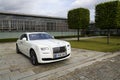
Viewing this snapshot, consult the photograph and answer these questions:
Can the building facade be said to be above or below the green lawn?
above

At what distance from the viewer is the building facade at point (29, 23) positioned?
21641 millimetres

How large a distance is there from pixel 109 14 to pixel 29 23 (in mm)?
16313

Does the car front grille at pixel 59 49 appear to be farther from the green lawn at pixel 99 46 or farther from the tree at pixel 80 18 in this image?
the tree at pixel 80 18

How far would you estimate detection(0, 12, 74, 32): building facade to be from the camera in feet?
71.0

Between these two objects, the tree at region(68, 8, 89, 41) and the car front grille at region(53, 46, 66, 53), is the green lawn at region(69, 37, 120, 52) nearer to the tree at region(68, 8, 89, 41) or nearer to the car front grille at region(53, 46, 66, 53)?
the tree at region(68, 8, 89, 41)

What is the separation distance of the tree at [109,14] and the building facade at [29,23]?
1486 cm

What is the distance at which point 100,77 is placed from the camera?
4.18 metres

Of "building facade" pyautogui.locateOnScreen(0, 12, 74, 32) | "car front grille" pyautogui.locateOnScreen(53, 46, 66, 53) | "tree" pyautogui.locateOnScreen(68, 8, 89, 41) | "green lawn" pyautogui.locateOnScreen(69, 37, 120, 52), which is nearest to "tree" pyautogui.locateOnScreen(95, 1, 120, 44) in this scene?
"green lawn" pyautogui.locateOnScreen(69, 37, 120, 52)

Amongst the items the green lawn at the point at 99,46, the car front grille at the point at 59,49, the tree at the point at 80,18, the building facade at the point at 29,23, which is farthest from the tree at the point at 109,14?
the building facade at the point at 29,23

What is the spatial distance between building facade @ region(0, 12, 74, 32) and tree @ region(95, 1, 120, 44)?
14.9 meters

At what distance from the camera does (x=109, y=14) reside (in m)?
12.6

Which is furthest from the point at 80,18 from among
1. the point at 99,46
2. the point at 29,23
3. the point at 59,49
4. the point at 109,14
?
the point at 29,23

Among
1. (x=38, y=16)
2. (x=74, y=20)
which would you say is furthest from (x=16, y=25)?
(x=74, y=20)

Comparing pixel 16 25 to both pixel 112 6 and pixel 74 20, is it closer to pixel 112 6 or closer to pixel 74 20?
pixel 74 20
